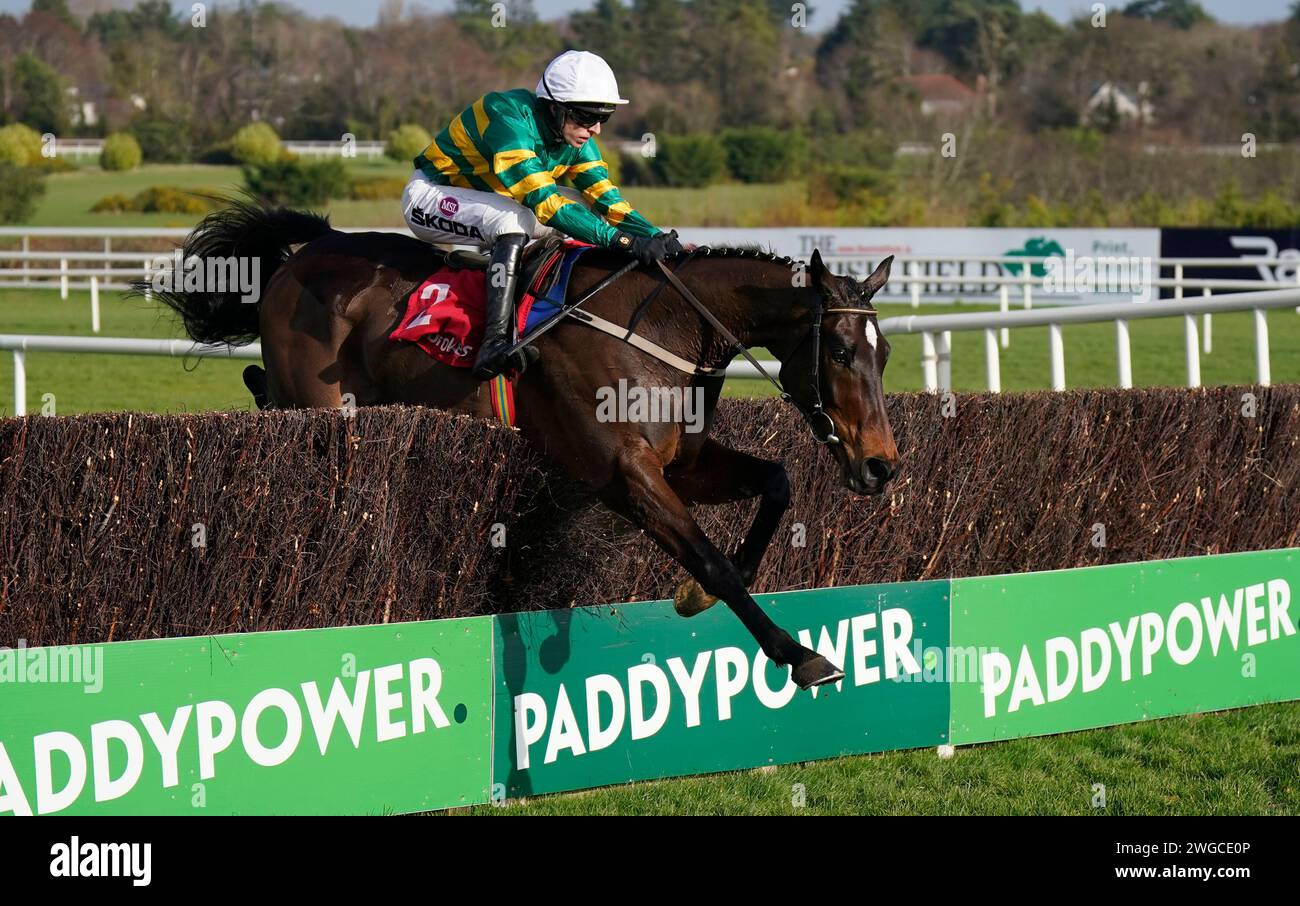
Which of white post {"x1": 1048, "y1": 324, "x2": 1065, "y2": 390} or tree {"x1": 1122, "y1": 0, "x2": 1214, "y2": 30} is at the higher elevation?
tree {"x1": 1122, "y1": 0, "x2": 1214, "y2": 30}

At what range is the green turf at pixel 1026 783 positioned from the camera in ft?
15.2

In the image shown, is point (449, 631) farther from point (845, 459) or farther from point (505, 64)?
point (505, 64)

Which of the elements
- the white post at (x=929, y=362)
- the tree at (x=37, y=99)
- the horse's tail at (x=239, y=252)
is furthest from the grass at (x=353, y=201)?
the horse's tail at (x=239, y=252)

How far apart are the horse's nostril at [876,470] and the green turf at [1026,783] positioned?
93 cm

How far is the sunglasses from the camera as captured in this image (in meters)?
5.18

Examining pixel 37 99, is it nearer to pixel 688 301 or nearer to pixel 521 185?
pixel 521 185

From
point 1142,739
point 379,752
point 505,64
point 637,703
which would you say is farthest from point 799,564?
point 505,64

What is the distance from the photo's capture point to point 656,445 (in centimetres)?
482

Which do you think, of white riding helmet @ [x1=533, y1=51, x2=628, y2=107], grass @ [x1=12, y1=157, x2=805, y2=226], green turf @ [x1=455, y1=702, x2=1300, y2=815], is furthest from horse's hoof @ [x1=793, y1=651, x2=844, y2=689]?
grass @ [x1=12, y1=157, x2=805, y2=226]

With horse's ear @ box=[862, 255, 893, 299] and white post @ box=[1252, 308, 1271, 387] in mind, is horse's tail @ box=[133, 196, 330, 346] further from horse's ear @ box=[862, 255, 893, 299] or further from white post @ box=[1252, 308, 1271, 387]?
white post @ box=[1252, 308, 1271, 387]

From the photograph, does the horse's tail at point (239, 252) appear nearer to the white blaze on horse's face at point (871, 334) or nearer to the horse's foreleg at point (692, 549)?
the horse's foreleg at point (692, 549)

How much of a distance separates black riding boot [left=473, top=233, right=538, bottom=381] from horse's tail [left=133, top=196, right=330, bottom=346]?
1217 millimetres

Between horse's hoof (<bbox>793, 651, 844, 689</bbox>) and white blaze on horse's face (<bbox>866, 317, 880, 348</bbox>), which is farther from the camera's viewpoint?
white blaze on horse's face (<bbox>866, 317, 880, 348</bbox>)

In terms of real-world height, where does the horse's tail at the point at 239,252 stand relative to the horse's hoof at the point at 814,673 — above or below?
above
